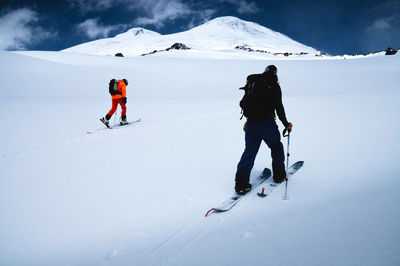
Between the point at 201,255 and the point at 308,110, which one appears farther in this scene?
the point at 308,110

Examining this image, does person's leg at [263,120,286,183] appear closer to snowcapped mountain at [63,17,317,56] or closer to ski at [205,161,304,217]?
ski at [205,161,304,217]

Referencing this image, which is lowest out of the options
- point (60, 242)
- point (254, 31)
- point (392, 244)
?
point (60, 242)

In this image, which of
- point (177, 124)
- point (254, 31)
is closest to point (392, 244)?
point (177, 124)

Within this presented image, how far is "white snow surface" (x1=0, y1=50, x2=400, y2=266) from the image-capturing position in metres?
2.44

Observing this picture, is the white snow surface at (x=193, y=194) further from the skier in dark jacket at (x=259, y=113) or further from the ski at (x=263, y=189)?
the skier in dark jacket at (x=259, y=113)

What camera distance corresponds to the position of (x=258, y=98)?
11.6 ft

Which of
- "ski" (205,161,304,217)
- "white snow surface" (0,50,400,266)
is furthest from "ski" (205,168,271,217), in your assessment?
"white snow surface" (0,50,400,266)

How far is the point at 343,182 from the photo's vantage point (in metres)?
3.61

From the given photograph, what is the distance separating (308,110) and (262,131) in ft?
22.0

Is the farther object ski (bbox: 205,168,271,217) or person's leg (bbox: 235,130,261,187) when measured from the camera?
person's leg (bbox: 235,130,261,187)

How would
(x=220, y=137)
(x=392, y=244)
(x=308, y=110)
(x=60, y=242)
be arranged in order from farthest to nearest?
(x=308, y=110) → (x=220, y=137) → (x=60, y=242) → (x=392, y=244)

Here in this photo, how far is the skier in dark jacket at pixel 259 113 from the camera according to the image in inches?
140

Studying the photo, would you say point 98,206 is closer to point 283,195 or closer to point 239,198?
point 239,198

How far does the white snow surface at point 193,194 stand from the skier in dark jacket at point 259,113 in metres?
0.42
